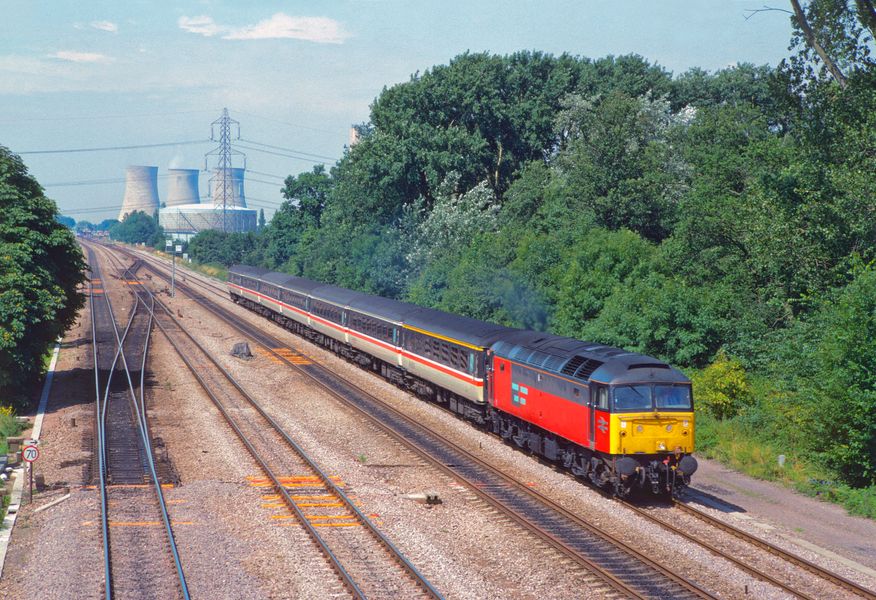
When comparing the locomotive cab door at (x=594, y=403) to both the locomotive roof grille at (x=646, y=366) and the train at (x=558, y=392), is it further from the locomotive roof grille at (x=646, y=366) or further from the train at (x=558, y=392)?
the locomotive roof grille at (x=646, y=366)

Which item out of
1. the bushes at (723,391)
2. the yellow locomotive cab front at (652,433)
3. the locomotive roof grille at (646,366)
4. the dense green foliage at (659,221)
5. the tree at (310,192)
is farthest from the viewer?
the tree at (310,192)

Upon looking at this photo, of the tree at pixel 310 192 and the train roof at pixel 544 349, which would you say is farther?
the tree at pixel 310 192

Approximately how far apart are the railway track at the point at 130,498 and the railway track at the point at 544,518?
7341mm

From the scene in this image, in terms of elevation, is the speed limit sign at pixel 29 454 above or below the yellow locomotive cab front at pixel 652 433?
below

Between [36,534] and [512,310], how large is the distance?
30592 millimetres

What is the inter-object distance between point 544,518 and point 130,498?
32.3 ft

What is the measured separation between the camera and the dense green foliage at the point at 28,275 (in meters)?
32.1

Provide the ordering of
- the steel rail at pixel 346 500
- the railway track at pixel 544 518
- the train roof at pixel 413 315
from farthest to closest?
the train roof at pixel 413 315, the steel rail at pixel 346 500, the railway track at pixel 544 518

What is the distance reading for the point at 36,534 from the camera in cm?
1922

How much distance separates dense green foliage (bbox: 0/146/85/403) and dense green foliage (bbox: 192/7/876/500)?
2060cm

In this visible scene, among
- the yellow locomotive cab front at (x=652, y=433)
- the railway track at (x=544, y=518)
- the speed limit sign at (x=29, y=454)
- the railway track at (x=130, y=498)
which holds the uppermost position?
the yellow locomotive cab front at (x=652, y=433)

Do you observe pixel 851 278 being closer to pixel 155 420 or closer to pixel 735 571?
pixel 735 571

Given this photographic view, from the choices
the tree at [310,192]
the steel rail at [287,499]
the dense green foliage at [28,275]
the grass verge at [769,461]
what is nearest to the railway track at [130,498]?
the steel rail at [287,499]

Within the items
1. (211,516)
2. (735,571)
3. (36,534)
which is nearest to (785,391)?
(735,571)
